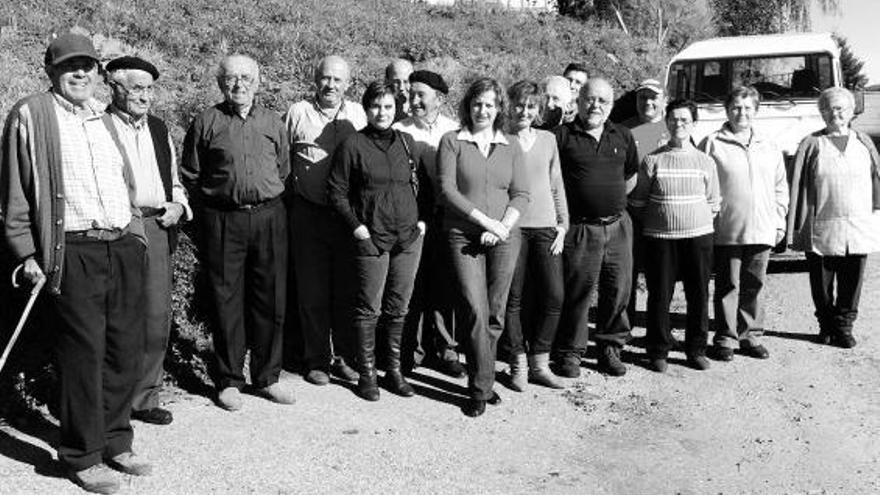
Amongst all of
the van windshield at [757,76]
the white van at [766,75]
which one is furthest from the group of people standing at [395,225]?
the van windshield at [757,76]

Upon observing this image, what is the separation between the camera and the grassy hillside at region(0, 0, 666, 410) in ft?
29.3

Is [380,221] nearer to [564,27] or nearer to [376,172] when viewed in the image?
[376,172]

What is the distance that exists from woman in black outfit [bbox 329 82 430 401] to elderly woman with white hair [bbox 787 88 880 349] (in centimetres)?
325

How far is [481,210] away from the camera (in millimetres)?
5332

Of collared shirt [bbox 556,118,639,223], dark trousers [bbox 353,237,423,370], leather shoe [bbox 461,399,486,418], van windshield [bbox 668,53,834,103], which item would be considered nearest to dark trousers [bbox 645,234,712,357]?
collared shirt [bbox 556,118,639,223]

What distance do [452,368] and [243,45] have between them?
773 centimetres

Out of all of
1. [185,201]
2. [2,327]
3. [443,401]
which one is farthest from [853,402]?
[2,327]

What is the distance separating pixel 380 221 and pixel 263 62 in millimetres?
7378

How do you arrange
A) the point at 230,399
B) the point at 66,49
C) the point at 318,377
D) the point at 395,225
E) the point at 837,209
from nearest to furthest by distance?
the point at 66,49
the point at 230,399
the point at 395,225
the point at 318,377
the point at 837,209

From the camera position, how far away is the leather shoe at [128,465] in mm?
4324

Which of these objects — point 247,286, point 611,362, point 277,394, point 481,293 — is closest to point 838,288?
point 611,362

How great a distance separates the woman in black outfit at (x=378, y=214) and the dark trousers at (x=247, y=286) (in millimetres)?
446

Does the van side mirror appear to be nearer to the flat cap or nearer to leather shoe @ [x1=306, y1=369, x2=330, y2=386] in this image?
leather shoe @ [x1=306, y1=369, x2=330, y2=386]

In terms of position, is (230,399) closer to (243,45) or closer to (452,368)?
(452,368)
